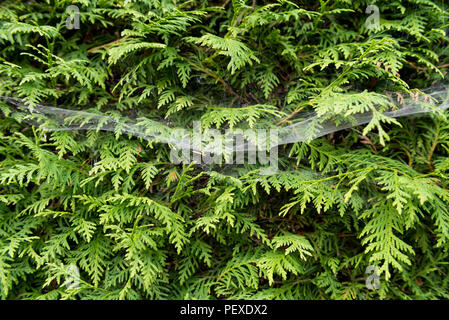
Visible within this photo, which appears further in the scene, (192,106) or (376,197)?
(192,106)

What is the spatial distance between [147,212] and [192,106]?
0.76 metres

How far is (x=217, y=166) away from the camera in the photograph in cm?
206

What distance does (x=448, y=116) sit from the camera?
6.58 ft

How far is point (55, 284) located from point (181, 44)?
1.84m

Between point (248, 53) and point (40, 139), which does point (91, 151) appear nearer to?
point (40, 139)

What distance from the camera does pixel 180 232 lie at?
185 centimetres

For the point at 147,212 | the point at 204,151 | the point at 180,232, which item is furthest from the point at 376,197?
the point at 147,212

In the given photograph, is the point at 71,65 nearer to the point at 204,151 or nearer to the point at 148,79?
the point at 148,79

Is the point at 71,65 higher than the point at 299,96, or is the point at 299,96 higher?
the point at 71,65

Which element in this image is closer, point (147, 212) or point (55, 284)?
point (147, 212)

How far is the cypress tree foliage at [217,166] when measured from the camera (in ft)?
6.05

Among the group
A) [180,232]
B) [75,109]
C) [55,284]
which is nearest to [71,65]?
[75,109]

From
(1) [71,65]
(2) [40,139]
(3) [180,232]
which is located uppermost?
(1) [71,65]

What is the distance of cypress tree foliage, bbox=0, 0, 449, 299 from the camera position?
1.84 meters
